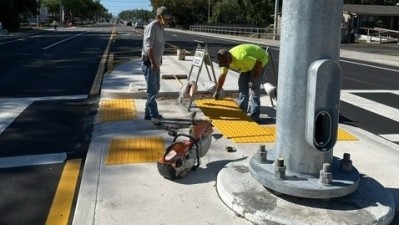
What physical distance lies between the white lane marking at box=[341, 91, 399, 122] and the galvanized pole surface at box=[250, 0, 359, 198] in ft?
15.0

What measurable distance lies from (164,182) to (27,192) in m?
1.25

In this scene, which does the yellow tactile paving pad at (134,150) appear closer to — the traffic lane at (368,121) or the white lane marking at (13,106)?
the white lane marking at (13,106)

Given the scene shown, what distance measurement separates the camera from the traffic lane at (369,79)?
1192 centimetres

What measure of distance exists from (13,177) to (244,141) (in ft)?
8.59

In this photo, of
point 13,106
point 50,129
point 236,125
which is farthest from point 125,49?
point 236,125

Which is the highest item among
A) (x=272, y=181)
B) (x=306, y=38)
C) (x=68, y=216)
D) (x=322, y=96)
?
(x=306, y=38)

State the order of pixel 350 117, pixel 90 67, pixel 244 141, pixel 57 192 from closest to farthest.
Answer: pixel 57 192 < pixel 244 141 < pixel 350 117 < pixel 90 67

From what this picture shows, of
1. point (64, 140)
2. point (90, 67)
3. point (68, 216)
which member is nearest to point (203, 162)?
point (68, 216)

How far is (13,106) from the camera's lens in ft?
27.1

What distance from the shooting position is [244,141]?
18.6 ft

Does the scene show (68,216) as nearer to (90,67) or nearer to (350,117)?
(350,117)

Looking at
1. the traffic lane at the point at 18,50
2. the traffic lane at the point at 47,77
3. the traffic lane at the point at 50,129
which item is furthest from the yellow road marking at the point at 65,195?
the traffic lane at the point at 18,50

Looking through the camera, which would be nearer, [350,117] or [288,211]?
[288,211]

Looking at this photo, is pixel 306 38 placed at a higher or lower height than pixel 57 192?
higher
